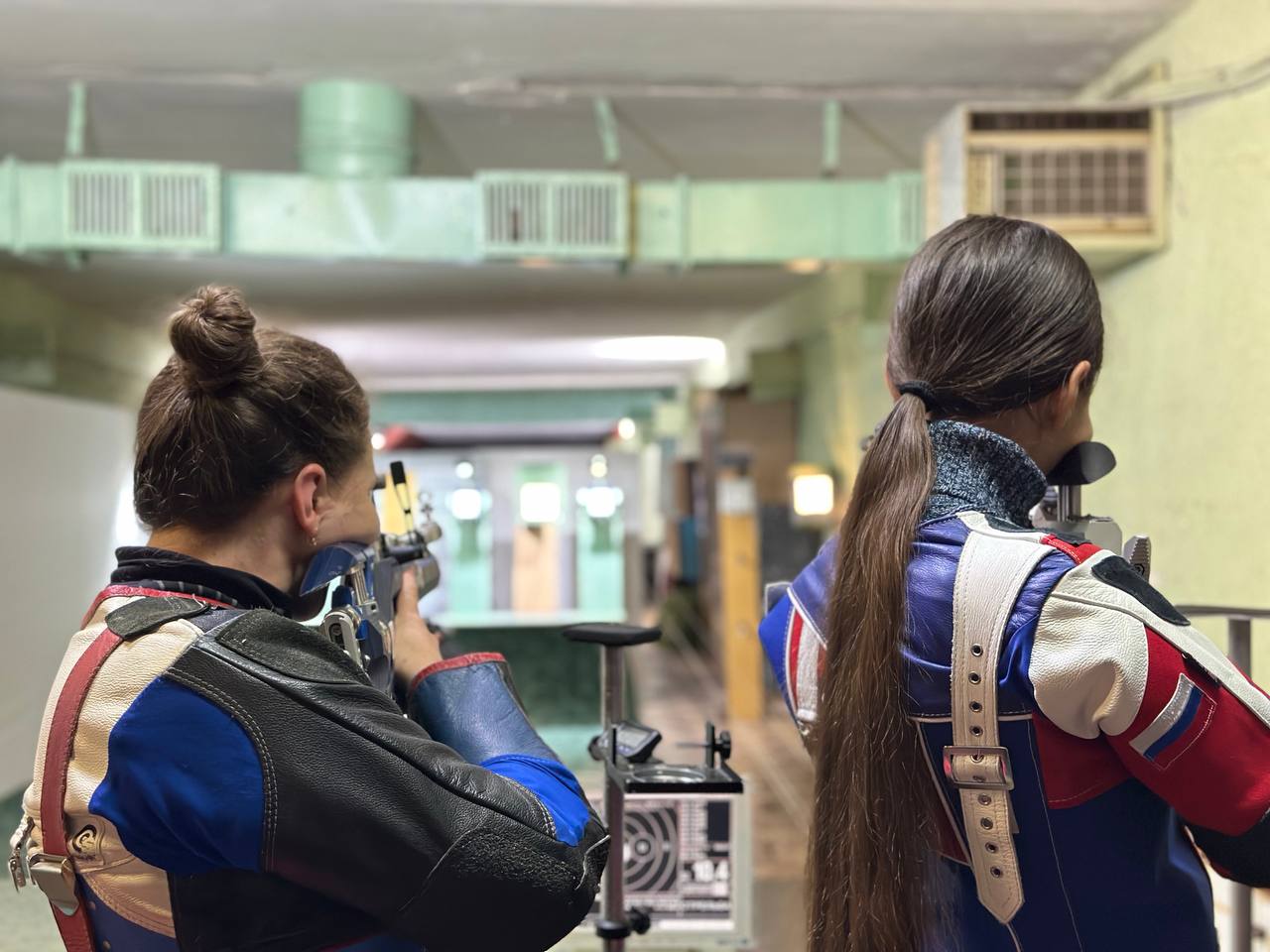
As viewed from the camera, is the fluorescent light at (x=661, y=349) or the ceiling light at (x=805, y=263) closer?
the ceiling light at (x=805, y=263)

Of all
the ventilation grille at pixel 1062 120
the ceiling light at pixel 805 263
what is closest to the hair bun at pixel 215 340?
the ventilation grille at pixel 1062 120

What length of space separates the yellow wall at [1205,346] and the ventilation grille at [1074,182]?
4.0 inches

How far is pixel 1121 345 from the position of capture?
120 inches

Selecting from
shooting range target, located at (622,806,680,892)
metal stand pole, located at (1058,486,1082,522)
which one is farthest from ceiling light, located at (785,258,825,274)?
metal stand pole, located at (1058,486,1082,522)

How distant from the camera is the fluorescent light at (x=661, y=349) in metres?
7.71

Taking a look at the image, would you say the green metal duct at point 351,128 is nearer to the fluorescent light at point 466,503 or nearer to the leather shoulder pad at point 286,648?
the leather shoulder pad at point 286,648

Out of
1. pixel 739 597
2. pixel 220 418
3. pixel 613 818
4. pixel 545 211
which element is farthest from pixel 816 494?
pixel 220 418

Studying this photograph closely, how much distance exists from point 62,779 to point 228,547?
19 centimetres

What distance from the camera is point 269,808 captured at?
0.74 metres

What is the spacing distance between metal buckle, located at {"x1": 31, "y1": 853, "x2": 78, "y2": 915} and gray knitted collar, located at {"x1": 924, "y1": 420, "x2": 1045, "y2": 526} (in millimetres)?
684

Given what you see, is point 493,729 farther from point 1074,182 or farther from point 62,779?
point 1074,182

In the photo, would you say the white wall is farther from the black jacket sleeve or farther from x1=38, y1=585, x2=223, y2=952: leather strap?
the black jacket sleeve

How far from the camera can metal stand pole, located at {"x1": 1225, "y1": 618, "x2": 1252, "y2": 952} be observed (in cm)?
148

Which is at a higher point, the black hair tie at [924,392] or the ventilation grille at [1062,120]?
the ventilation grille at [1062,120]
